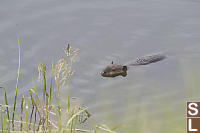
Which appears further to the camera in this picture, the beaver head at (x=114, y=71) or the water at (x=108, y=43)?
the beaver head at (x=114, y=71)

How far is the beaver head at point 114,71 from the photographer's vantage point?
7.29 m

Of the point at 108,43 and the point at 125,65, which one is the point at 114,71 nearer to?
the point at 125,65

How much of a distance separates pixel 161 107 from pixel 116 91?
1090 millimetres

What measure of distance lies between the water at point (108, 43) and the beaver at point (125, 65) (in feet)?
0.37

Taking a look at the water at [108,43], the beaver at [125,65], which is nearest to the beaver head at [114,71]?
the beaver at [125,65]

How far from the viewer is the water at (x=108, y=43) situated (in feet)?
21.2

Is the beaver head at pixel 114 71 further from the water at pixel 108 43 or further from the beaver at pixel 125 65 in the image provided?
the water at pixel 108 43

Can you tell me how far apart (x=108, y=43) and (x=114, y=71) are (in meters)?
1.19

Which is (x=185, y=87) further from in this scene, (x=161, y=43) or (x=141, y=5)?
(x=141, y=5)

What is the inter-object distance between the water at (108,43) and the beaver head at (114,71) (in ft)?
0.39

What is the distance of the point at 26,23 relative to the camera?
889 cm

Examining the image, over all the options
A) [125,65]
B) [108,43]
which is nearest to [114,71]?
[125,65]

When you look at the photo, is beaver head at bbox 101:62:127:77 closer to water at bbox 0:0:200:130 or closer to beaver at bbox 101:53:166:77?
beaver at bbox 101:53:166:77

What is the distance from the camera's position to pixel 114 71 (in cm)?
734
